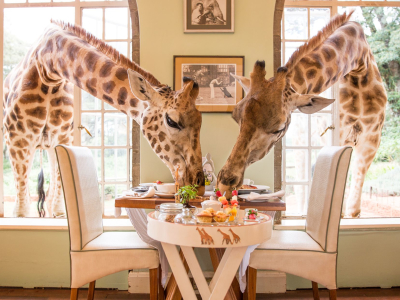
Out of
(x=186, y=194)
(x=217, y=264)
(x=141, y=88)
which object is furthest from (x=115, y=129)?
(x=217, y=264)

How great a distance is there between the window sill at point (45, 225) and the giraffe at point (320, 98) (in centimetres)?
120

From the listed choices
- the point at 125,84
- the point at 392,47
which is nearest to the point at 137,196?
the point at 125,84

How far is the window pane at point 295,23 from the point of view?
130 inches

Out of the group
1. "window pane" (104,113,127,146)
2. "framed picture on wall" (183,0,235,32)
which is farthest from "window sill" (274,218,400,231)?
"framed picture on wall" (183,0,235,32)

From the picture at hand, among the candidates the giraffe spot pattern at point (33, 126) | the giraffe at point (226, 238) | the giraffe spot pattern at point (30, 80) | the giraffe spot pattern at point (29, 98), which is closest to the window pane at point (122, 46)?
the giraffe spot pattern at point (30, 80)

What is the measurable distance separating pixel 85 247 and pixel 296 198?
6.56 feet

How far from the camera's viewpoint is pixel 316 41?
9.32ft

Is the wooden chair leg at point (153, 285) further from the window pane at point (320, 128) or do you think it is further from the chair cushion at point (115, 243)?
the window pane at point (320, 128)

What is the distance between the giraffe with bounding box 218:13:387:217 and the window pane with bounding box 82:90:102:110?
4.73 ft

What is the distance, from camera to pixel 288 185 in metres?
3.33

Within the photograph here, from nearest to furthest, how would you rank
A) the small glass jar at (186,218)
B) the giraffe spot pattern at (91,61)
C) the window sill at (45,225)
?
the small glass jar at (186,218), the giraffe spot pattern at (91,61), the window sill at (45,225)

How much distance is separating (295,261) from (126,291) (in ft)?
5.01

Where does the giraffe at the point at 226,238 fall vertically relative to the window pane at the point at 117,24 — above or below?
below

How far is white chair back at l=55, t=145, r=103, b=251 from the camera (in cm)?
211
